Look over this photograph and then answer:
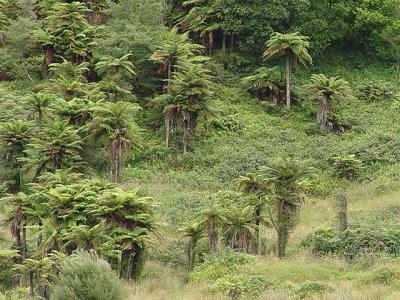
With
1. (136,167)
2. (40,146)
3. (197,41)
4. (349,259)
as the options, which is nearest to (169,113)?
(136,167)

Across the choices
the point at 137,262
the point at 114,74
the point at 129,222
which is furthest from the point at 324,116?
the point at 137,262

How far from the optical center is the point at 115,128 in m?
26.3

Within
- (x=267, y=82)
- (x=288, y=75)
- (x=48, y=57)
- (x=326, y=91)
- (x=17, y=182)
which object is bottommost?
(x=17, y=182)

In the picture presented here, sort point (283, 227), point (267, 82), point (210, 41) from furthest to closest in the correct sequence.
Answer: point (210, 41)
point (267, 82)
point (283, 227)

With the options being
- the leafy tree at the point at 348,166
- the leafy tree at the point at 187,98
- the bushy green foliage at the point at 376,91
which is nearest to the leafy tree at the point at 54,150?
the leafy tree at the point at 187,98

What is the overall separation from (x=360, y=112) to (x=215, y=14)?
12417 millimetres

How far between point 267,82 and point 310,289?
2578 cm

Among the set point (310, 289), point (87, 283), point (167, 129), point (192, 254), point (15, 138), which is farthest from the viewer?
point (167, 129)

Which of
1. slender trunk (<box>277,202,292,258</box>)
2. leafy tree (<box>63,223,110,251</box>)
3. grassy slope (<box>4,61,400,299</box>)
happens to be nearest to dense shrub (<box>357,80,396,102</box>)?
grassy slope (<box>4,61,400,299</box>)

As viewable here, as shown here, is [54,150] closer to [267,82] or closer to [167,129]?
[167,129]

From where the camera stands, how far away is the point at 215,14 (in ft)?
140

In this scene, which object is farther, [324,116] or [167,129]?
[324,116]

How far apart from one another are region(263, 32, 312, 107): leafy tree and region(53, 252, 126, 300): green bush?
2741 cm

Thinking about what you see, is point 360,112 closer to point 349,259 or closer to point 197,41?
point 197,41
